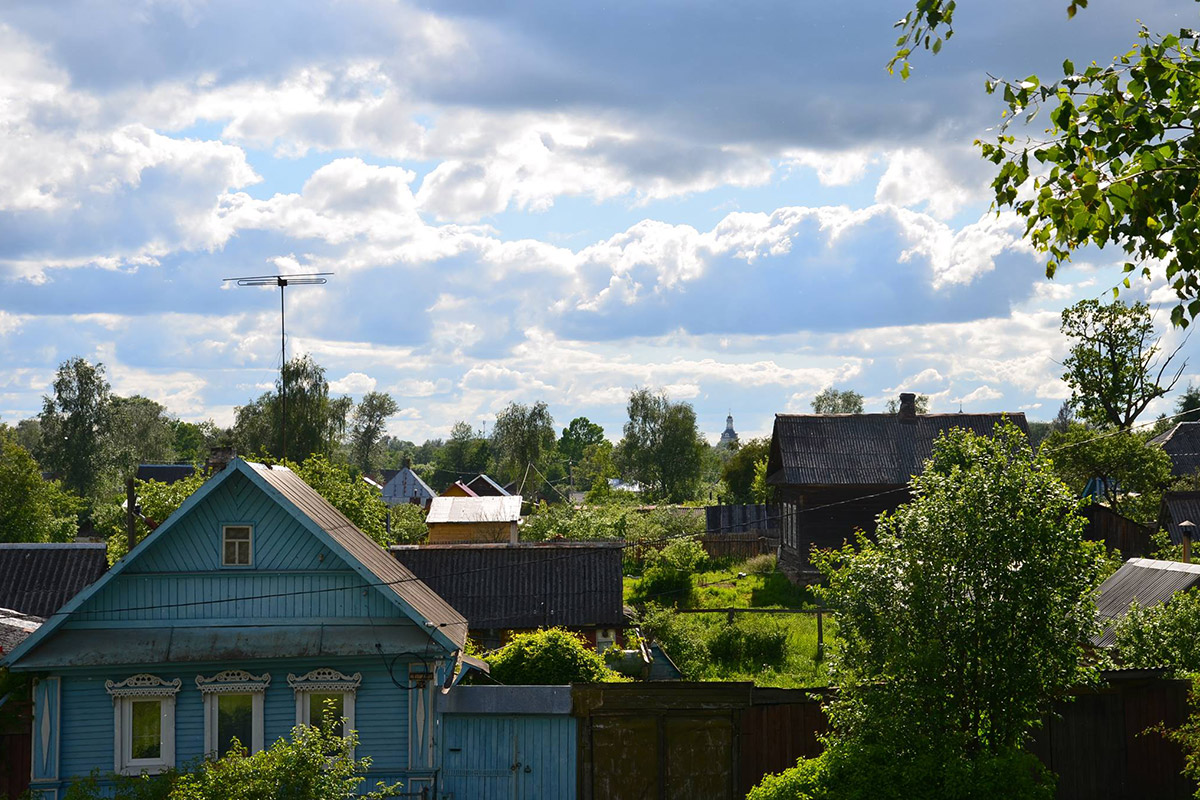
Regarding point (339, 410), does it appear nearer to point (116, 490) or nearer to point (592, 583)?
point (116, 490)

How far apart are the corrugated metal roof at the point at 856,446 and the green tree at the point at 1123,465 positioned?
2505 mm

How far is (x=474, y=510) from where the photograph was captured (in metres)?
46.7

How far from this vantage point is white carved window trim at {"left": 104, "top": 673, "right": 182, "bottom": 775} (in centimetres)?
1627

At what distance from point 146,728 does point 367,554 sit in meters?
4.43

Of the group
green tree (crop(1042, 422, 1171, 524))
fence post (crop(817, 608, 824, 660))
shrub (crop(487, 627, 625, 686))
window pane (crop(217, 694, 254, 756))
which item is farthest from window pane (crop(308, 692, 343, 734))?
green tree (crop(1042, 422, 1171, 524))

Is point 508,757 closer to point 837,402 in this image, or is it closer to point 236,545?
point 236,545

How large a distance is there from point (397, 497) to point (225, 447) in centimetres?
6650

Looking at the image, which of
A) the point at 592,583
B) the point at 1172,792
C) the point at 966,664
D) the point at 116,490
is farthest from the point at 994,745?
the point at 116,490

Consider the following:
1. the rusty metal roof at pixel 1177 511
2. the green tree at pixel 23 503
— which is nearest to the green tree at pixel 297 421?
the green tree at pixel 23 503

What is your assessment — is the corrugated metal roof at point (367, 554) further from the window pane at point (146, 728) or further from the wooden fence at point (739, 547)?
the wooden fence at point (739, 547)

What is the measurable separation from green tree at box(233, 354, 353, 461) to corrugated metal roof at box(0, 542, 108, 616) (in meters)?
36.4

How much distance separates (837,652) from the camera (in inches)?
537

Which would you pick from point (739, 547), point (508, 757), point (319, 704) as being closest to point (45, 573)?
point (319, 704)

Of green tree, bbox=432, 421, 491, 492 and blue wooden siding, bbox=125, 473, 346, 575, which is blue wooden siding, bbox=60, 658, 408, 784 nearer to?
blue wooden siding, bbox=125, 473, 346, 575
